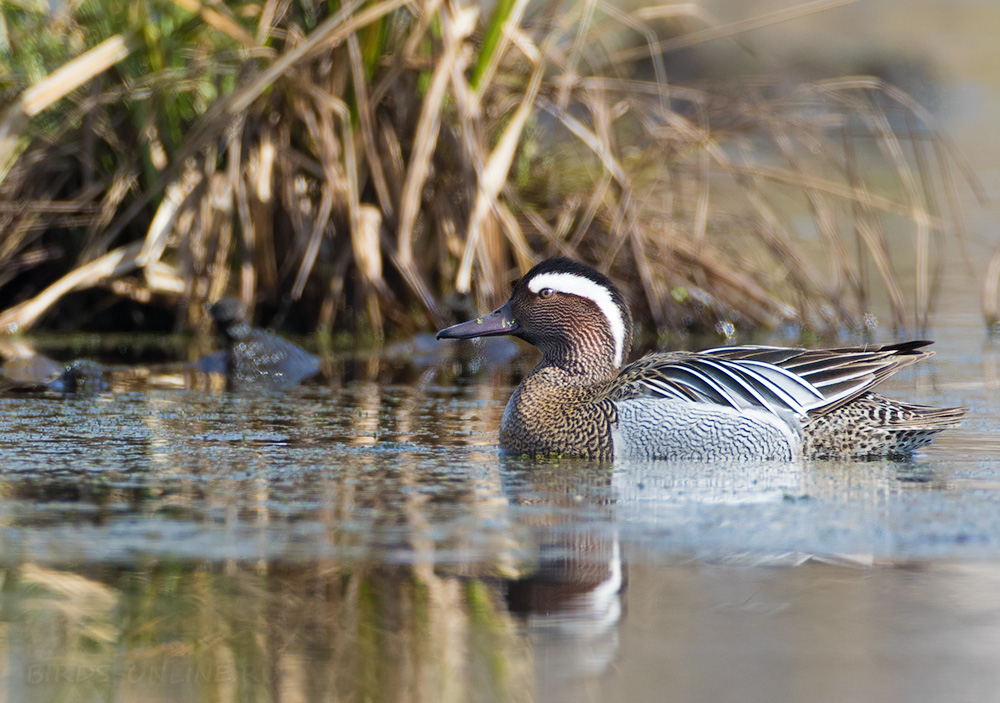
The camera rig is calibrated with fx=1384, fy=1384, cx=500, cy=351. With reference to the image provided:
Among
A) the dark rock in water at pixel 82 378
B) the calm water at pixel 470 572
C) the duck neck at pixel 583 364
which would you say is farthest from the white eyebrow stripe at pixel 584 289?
the dark rock in water at pixel 82 378

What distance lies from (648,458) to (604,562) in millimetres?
1704

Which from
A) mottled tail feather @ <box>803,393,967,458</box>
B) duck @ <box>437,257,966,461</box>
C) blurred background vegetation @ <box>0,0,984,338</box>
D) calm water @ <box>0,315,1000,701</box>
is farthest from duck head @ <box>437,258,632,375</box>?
blurred background vegetation @ <box>0,0,984,338</box>

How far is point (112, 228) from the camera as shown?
9047 millimetres

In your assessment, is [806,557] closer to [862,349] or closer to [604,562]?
[604,562]

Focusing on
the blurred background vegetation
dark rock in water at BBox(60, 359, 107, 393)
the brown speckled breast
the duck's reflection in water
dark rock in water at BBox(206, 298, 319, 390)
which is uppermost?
the blurred background vegetation

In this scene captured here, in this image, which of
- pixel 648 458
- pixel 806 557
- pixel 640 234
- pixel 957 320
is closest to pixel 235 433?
pixel 648 458

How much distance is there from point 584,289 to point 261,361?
2.82 m

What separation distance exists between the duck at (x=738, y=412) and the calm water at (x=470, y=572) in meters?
0.17

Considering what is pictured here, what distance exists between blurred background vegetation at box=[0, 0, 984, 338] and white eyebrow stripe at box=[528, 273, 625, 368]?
2.33 metres

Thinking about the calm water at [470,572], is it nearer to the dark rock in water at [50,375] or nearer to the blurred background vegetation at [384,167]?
the dark rock in water at [50,375]

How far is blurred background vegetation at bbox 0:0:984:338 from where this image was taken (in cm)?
839

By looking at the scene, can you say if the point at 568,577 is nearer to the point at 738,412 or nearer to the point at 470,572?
the point at 470,572

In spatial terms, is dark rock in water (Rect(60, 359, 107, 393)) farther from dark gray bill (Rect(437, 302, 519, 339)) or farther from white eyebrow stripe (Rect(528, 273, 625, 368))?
white eyebrow stripe (Rect(528, 273, 625, 368))

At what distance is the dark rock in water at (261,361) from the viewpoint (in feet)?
26.2
